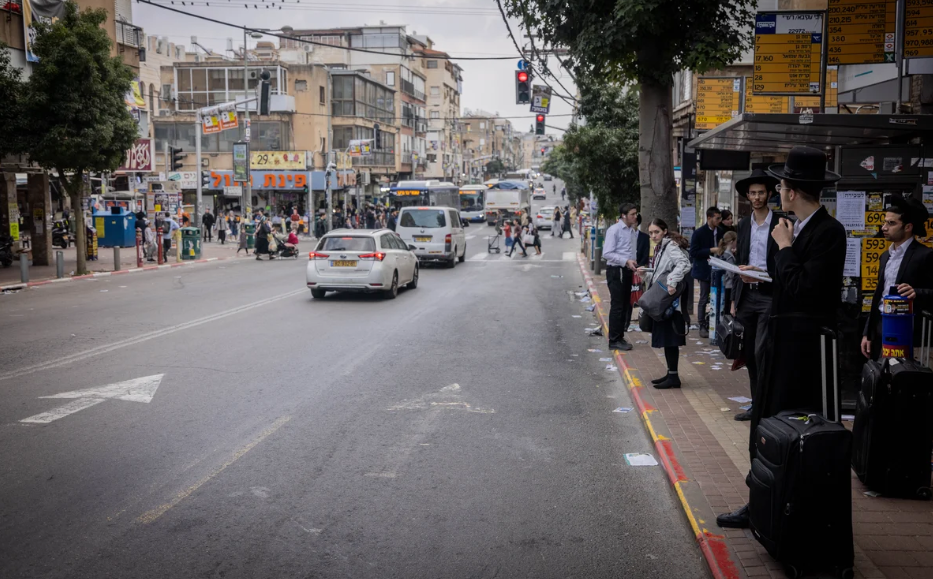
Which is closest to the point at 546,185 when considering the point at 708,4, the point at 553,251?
the point at 553,251

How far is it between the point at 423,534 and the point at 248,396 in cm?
426

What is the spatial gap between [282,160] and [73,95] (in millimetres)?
35149

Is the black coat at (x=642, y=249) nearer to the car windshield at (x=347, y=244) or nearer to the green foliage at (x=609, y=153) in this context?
the car windshield at (x=347, y=244)

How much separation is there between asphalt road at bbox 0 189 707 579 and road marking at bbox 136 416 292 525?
0.10ft

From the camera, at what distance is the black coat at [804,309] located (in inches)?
183

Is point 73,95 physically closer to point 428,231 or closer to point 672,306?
point 428,231

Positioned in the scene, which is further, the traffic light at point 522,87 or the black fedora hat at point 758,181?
the traffic light at point 522,87

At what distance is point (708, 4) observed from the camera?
38.1ft

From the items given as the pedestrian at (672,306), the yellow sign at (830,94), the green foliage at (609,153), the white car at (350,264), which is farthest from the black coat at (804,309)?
the green foliage at (609,153)

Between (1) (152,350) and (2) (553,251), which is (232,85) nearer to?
(2) (553,251)

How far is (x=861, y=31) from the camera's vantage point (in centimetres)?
948

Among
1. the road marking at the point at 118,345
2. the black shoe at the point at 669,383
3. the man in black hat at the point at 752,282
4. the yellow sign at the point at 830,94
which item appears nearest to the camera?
the man in black hat at the point at 752,282

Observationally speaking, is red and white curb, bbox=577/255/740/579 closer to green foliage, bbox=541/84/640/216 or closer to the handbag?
the handbag

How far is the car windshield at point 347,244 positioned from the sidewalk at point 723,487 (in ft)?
29.2
